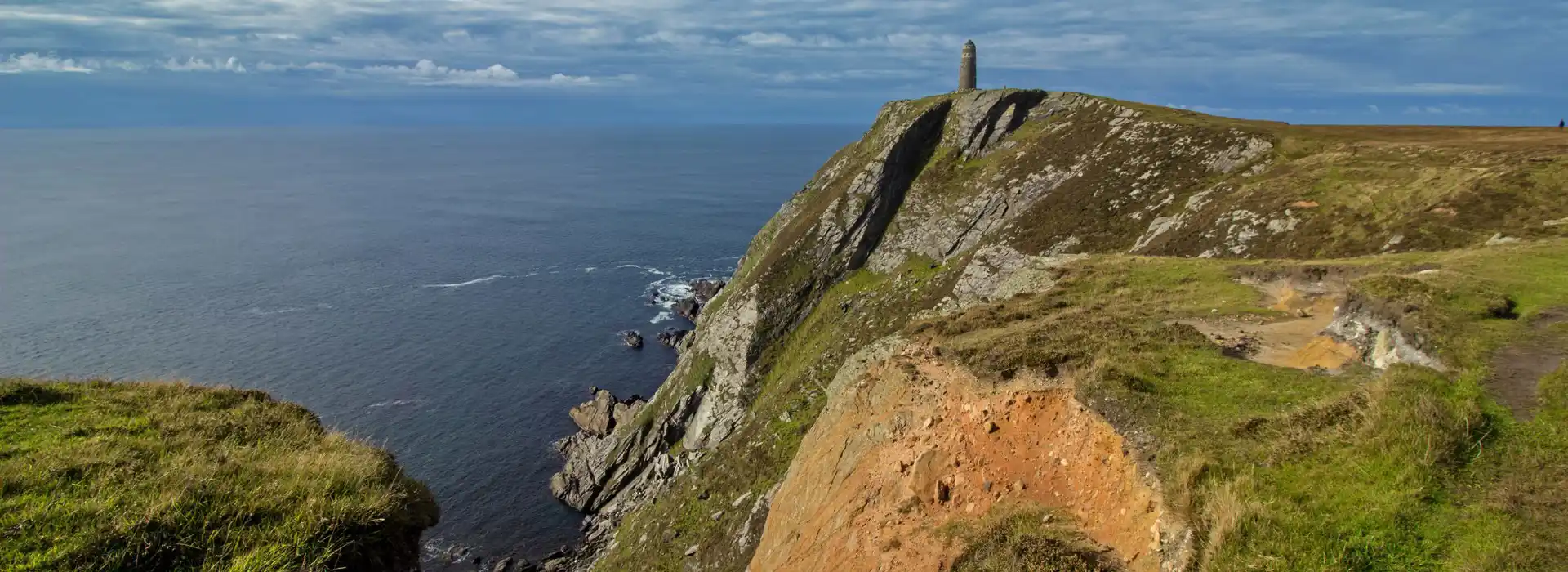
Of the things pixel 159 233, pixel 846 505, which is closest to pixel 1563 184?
pixel 846 505

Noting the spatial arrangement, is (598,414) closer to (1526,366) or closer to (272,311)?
(272,311)

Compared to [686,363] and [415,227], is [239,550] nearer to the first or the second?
[686,363]

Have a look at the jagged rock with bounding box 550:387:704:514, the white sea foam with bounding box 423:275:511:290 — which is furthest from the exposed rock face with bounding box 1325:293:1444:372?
the white sea foam with bounding box 423:275:511:290

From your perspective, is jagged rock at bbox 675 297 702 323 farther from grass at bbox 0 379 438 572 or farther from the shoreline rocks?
grass at bbox 0 379 438 572

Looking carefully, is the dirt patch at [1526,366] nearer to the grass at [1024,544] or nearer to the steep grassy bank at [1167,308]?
the steep grassy bank at [1167,308]

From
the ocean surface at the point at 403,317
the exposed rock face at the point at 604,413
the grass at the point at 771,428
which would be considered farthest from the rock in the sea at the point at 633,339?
the grass at the point at 771,428

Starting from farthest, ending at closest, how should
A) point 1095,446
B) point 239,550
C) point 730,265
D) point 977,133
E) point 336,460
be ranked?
point 730,265
point 977,133
point 1095,446
point 336,460
point 239,550
